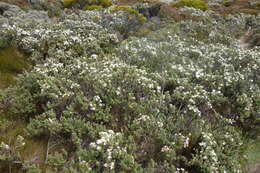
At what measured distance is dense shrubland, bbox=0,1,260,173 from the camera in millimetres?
3750

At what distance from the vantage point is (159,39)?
9.55 meters

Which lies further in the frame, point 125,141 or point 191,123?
point 191,123

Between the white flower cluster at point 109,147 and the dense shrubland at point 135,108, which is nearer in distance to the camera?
the white flower cluster at point 109,147

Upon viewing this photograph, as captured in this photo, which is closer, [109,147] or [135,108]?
[109,147]

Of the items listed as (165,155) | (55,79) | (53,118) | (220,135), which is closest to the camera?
A: (165,155)

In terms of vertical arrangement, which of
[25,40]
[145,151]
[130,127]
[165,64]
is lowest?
[145,151]

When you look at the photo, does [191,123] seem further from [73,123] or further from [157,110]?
[73,123]

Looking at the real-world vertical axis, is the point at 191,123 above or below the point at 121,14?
below

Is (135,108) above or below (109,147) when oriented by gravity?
above

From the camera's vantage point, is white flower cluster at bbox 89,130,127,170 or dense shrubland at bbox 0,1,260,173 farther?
dense shrubland at bbox 0,1,260,173

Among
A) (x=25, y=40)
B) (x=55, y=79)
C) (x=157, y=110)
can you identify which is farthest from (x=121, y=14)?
(x=157, y=110)

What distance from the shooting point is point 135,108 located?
15.2 feet

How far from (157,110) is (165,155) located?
1048 millimetres

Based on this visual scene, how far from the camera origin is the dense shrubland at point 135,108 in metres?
3.75
